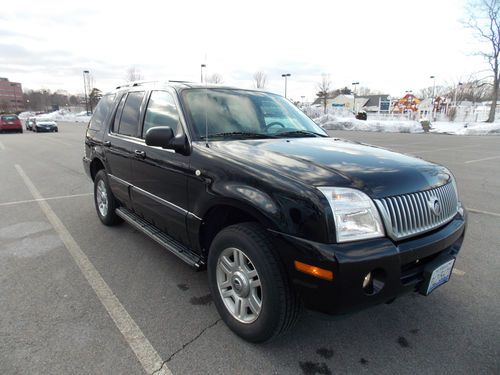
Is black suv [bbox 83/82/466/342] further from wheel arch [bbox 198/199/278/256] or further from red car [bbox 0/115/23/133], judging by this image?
red car [bbox 0/115/23/133]

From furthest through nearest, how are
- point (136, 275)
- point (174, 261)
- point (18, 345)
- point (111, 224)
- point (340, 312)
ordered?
point (111, 224), point (174, 261), point (136, 275), point (18, 345), point (340, 312)

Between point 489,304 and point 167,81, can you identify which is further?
point 167,81

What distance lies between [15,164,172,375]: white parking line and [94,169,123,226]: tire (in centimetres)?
51

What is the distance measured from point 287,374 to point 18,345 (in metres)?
1.89

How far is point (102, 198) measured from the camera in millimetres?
5176

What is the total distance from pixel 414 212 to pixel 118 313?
2.39m

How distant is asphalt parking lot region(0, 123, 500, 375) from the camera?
2.39m

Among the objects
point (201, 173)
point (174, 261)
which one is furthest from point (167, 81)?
point (174, 261)

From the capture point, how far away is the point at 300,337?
2.67 meters

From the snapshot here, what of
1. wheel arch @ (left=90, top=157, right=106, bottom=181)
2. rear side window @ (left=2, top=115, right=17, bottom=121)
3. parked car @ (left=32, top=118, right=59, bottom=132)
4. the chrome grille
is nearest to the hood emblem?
the chrome grille

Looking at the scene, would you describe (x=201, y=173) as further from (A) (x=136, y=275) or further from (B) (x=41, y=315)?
(B) (x=41, y=315)

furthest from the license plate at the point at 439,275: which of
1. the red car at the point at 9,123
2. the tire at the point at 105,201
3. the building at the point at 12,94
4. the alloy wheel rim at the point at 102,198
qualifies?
the building at the point at 12,94

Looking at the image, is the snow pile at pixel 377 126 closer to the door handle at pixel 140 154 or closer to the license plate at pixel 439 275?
the door handle at pixel 140 154

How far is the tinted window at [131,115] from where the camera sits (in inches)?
161
